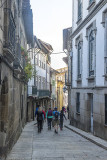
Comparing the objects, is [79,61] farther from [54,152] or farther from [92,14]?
[54,152]

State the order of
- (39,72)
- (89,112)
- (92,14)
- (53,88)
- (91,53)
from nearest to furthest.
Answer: (92,14) < (91,53) < (89,112) < (39,72) < (53,88)

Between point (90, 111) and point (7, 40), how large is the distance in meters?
9.56

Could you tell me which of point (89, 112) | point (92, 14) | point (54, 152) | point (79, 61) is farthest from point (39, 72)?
point (54, 152)

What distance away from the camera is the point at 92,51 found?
1524 cm

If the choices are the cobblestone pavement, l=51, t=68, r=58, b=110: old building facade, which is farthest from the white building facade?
l=51, t=68, r=58, b=110: old building facade

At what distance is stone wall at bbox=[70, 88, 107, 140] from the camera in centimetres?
1260

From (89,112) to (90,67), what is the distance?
268 centimetres

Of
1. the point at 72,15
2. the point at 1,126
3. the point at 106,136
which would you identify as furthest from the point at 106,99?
the point at 72,15

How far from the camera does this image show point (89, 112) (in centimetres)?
1585

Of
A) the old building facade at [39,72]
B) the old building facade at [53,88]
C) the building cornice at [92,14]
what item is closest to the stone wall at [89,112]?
the building cornice at [92,14]

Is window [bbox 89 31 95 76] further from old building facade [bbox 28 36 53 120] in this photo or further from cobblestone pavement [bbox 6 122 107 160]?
old building facade [bbox 28 36 53 120]

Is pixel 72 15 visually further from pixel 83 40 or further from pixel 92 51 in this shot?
pixel 92 51

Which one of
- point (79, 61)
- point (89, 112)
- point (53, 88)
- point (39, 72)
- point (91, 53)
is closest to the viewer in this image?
point (91, 53)

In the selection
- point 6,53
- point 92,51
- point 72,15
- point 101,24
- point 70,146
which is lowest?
point 70,146
